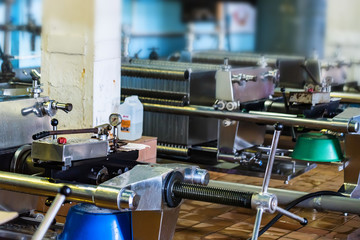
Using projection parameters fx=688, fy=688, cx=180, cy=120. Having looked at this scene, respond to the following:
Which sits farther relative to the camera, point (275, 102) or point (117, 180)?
point (275, 102)

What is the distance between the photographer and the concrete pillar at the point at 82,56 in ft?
13.4

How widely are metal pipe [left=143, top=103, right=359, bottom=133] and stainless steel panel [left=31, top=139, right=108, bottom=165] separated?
83.7 inches

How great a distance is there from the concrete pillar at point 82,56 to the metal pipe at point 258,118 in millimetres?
1158

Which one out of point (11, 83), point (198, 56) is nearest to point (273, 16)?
point (198, 56)

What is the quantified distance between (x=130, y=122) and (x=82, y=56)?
1.66ft

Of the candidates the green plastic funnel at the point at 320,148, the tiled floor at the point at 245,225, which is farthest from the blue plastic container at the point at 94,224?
the green plastic funnel at the point at 320,148

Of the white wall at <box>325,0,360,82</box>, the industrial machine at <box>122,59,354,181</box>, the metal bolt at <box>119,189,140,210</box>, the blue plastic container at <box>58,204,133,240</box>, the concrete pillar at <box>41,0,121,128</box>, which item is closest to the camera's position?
the metal bolt at <box>119,189,140,210</box>

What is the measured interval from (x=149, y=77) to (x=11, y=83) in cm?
185

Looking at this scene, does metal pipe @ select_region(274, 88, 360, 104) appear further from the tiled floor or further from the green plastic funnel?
the tiled floor

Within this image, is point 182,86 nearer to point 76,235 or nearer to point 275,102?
point 275,102

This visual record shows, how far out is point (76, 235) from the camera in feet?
8.88

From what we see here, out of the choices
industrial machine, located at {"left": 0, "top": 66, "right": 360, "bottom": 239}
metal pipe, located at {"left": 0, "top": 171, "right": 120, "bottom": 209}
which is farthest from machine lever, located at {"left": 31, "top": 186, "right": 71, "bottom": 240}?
metal pipe, located at {"left": 0, "top": 171, "right": 120, "bottom": 209}

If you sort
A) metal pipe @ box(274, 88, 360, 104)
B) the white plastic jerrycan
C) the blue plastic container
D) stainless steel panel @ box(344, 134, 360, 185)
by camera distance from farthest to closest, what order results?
1. metal pipe @ box(274, 88, 360, 104)
2. stainless steel panel @ box(344, 134, 360, 185)
3. the white plastic jerrycan
4. the blue plastic container

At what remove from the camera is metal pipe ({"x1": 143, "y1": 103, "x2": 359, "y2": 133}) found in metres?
4.55
